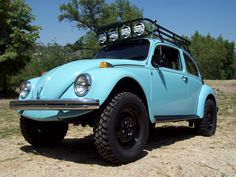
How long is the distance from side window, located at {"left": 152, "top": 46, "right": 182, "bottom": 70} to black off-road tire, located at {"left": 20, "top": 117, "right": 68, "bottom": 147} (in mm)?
1875

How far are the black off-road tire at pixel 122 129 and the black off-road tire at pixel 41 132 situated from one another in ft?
4.78

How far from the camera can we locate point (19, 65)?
25.5 meters

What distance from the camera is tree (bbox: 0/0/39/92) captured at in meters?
24.1

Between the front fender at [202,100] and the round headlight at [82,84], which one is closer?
the round headlight at [82,84]

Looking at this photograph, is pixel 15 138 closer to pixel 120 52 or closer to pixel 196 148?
pixel 120 52

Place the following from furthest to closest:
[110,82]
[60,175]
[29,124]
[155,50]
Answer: [155,50]
[29,124]
[110,82]
[60,175]

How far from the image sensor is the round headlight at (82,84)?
5.14 metres

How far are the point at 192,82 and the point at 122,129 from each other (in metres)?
2.91

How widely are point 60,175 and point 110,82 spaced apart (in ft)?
4.30

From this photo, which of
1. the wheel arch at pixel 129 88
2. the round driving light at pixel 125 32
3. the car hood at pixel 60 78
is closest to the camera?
the car hood at pixel 60 78

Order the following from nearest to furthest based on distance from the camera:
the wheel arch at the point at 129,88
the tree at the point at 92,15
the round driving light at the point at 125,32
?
1. the wheel arch at the point at 129,88
2. the round driving light at the point at 125,32
3. the tree at the point at 92,15

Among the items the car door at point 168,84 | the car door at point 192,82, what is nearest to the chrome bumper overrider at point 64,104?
the car door at point 168,84

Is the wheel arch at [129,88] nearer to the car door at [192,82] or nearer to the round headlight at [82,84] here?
the round headlight at [82,84]

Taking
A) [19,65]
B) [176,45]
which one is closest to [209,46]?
[19,65]
